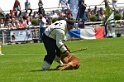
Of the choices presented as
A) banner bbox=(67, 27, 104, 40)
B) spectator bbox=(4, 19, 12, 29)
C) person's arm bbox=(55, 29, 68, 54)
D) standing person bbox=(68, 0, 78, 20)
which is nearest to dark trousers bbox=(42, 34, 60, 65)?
person's arm bbox=(55, 29, 68, 54)

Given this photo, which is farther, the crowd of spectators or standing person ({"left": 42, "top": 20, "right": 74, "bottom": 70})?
the crowd of spectators

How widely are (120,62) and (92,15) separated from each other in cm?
2315

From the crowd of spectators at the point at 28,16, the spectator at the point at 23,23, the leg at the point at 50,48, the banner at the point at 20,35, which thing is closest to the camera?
the leg at the point at 50,48

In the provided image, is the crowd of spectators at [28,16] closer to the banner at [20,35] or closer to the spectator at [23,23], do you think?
the spectator at [23,23]

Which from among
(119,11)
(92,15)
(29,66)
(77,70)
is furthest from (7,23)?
(77,70)

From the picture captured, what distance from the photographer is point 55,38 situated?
531 inches

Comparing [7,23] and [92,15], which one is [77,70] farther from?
[92,15]

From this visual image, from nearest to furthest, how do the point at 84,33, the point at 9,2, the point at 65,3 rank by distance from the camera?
1. the point at 84,33
2. the point at 65,3
3. the point at 9,2

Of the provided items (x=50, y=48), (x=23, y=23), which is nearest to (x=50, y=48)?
(x=50, y=48)

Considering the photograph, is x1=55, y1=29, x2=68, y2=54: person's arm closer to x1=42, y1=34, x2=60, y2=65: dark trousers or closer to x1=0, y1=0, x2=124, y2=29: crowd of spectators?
x1=42, y1=34, x2=60, y2=65: dark trousers

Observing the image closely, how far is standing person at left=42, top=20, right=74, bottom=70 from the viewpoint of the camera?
43.3ft

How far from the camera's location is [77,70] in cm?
1328

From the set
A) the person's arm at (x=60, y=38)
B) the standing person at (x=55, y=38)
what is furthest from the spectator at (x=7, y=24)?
the person's arm at (x=60, y=38)

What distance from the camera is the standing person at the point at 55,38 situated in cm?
1321
